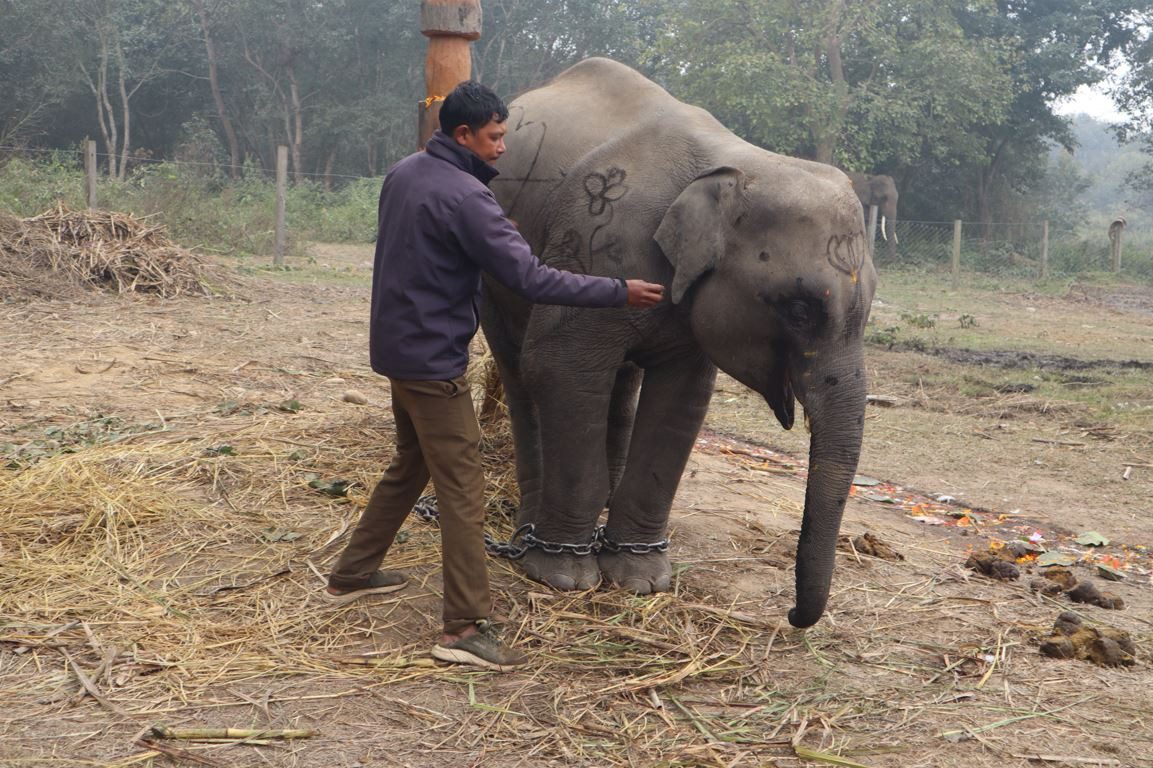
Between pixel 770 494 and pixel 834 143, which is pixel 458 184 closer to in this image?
pixel 770 494

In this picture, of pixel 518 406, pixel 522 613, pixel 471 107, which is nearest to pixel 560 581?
pixel 522 613

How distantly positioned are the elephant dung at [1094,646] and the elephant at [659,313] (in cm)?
108

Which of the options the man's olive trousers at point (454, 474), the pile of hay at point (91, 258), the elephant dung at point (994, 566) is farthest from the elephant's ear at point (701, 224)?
the pile of hay at point (91, 258)

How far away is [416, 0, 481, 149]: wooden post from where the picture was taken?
595 centimetres

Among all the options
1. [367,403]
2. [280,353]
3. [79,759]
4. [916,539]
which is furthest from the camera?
[280,353]

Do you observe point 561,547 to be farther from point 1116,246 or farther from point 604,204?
point 1116,246

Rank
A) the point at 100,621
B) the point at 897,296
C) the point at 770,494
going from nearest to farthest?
1. the point at 100,621
2. the point at 770,494
3. the point at 897,296

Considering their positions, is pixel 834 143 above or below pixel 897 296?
above

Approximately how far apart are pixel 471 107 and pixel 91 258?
10.3 meters

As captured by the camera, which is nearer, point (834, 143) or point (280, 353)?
point (280, 353)

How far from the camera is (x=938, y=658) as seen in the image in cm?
470

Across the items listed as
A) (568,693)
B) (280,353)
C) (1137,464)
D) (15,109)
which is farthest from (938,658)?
(15,109)

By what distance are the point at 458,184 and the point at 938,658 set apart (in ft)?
8.63

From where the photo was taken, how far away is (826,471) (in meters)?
4.40
